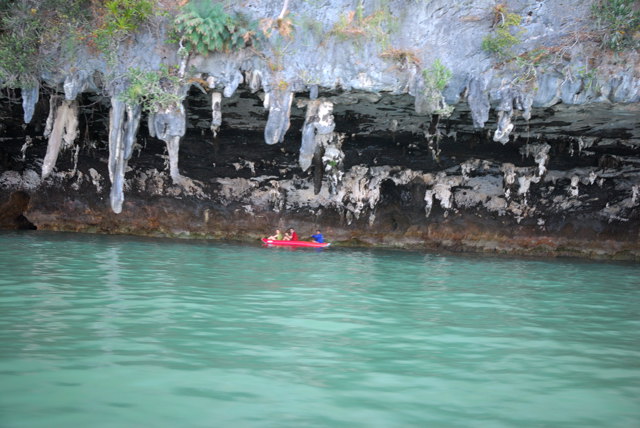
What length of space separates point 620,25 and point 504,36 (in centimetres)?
258

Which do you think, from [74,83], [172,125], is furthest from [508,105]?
[74,83]

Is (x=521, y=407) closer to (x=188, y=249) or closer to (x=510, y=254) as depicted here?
(x=188, y=249)

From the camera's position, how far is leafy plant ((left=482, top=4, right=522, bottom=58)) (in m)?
14.7

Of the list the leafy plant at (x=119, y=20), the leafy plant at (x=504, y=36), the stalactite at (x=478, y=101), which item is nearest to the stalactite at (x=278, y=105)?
the leafy plant at (x=119, y=20)

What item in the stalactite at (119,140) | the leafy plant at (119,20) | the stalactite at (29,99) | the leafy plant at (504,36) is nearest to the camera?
the leafy plant at (504,36)

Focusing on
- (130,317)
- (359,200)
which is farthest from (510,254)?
(130,317)

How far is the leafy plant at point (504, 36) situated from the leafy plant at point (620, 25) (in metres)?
1.89

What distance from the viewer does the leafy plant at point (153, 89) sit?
584 inches

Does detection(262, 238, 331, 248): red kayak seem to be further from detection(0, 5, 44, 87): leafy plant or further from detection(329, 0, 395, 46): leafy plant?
detection(0, 5, 44, 87): leafy plant

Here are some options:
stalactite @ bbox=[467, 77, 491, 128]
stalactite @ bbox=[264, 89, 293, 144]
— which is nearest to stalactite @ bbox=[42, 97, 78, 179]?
stalactite @ bbox=[264, 89, 293, 144]

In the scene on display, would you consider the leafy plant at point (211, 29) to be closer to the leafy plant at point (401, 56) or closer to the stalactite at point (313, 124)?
the stalactite at point (313, 124)

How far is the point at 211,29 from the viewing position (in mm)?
14227

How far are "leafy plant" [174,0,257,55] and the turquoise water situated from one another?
5.71m

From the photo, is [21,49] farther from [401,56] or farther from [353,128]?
[353,128]
